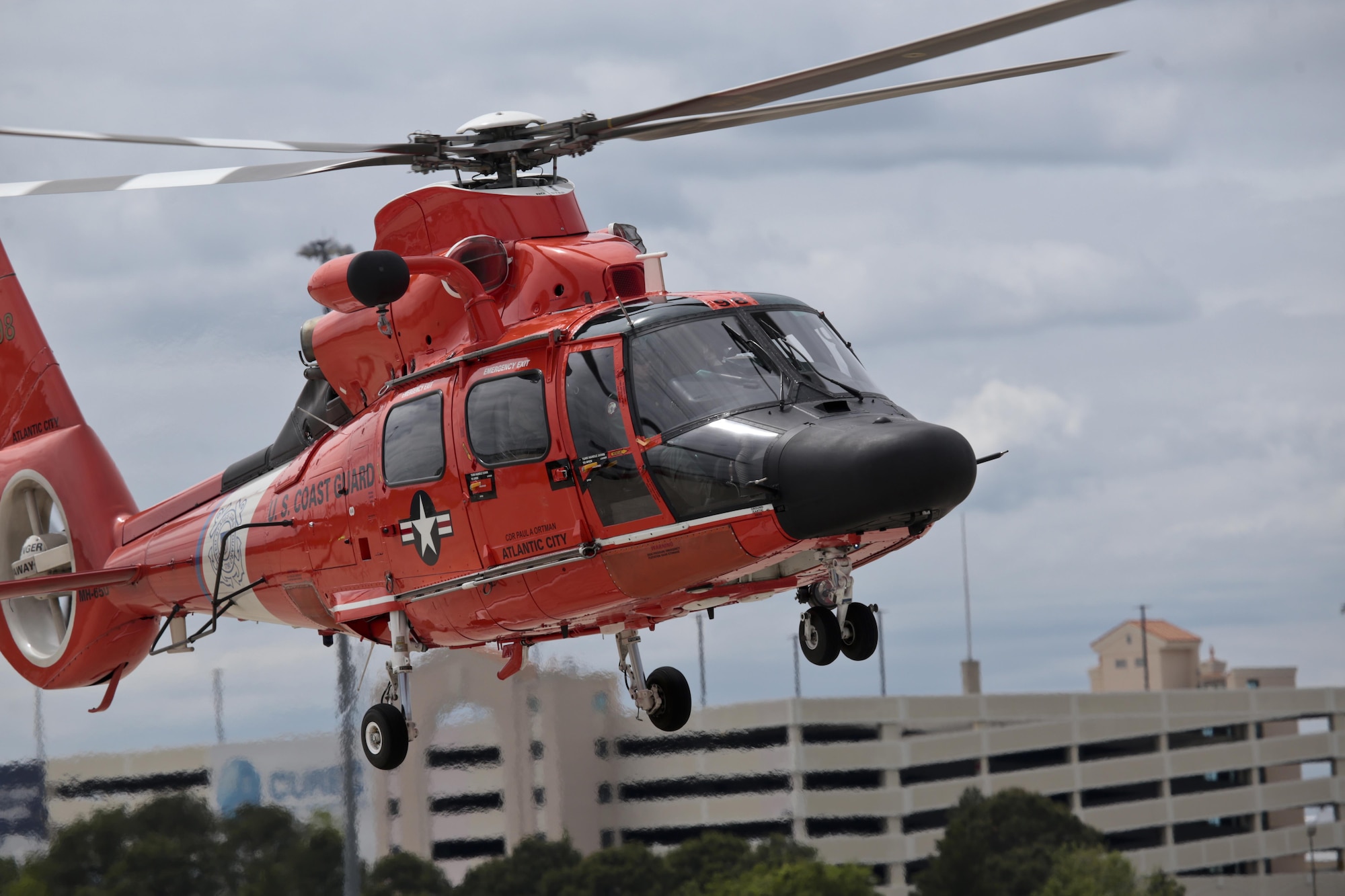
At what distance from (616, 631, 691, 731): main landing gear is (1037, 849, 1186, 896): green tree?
54.3m

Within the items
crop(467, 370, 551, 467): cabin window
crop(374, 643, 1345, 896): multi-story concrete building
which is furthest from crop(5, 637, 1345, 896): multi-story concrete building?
crop(467, 370, 551, 467): cabin window

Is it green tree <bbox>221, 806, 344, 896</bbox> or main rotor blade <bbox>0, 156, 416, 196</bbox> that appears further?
green tree <bbox>221, 806, 344, 896</bbox>

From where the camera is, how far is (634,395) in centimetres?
1166

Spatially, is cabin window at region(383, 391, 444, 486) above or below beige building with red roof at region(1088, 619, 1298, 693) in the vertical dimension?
above

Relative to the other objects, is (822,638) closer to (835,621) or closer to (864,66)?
(835,621)

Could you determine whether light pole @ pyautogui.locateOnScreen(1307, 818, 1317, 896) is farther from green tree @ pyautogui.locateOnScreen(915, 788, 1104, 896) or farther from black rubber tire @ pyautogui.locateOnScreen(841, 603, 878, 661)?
black rubber tire @ pyautogui.locateOnScreen(841, 603, 878, 661)

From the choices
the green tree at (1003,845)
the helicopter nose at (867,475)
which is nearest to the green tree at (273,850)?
the helicopter nose at (867,475)

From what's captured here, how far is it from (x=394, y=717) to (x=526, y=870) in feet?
102

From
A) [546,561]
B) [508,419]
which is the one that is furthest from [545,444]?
[546,561]

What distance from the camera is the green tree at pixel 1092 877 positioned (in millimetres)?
65188

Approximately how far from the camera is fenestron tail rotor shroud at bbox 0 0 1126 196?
34.5ft

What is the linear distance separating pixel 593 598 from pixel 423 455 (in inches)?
69.0

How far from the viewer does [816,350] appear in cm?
1195

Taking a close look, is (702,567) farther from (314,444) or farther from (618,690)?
(618,690)
